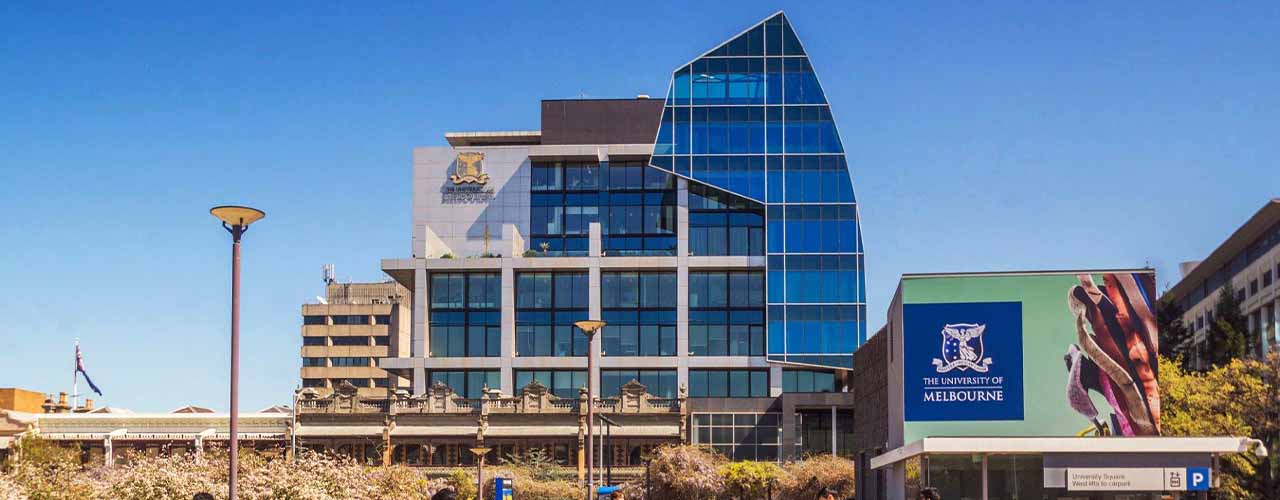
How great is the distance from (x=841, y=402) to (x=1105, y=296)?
5887 centimetres

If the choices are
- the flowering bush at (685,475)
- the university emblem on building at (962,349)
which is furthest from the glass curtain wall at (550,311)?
the university emblem on building at (962,349)

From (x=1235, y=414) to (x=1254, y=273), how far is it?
174 feet

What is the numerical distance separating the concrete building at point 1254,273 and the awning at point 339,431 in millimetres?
49275

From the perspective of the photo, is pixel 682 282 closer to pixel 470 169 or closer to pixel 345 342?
pixel 470 169

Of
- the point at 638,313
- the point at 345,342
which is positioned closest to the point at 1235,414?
the point at 638,313

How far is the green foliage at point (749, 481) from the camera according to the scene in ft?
266

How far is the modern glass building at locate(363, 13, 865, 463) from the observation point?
10281cm

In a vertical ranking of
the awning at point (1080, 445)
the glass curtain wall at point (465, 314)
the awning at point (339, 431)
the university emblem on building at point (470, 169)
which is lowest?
the awning at point (339, 431)

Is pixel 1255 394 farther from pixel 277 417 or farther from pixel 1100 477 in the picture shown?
pixel 277 417

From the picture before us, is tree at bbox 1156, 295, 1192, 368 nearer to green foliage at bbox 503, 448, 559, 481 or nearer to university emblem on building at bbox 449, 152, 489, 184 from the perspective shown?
green foliage at bbox 503, 448, 559, 481

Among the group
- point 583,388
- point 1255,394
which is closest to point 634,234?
point 583,388

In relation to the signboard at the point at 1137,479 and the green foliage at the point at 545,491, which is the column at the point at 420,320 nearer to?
the green foliage at the point at 545,491

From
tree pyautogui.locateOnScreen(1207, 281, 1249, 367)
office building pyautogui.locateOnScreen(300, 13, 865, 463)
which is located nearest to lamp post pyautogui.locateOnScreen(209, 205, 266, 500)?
tree pyautogui.locateOnScreen(1207, 281, 1249, 367)

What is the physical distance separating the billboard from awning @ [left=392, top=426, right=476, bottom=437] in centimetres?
5884
